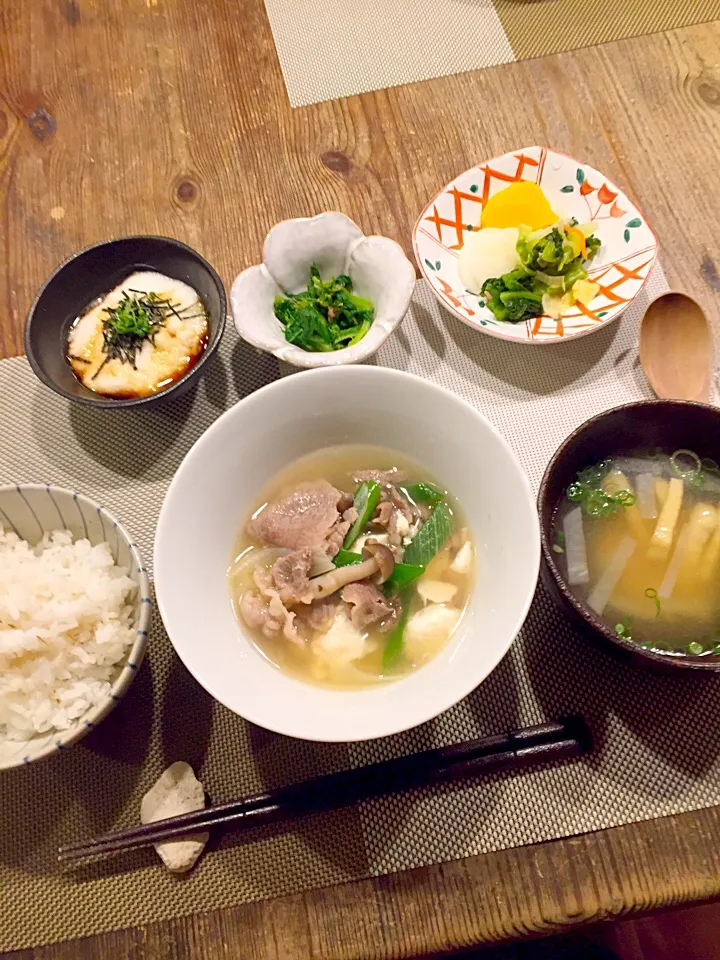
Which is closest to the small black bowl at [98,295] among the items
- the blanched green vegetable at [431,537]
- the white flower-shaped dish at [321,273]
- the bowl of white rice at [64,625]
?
the white flower-shaped dish at [321,273]

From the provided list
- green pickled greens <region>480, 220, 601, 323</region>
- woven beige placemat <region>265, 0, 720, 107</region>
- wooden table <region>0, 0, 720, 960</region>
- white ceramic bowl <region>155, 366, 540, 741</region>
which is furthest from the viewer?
woven beige placemat <region>265, 0, 720, 107</region>

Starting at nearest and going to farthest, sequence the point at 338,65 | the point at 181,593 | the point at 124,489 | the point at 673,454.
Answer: the point at 181,593 → the point at 673,454 → the point at 124,489 → the point at 338,65

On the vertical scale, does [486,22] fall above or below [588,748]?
above

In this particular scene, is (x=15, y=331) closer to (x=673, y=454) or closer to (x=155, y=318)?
(x=155, y=318)

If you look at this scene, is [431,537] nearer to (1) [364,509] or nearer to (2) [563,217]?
(1) [364,509]

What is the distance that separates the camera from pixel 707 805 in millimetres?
1092

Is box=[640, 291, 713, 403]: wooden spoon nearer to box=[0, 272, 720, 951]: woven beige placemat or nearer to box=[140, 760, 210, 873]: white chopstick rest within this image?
box=[0, 272, 720, 951]: woven beige placemat


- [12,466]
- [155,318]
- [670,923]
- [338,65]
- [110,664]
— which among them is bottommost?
[670,923]

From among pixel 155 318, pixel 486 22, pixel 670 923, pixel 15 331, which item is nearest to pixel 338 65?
pixel 486 22

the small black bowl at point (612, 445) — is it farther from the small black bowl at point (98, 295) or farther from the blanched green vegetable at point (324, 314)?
the small black bowl at point (98, 295)

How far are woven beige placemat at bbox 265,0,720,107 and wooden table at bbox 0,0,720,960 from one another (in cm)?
5

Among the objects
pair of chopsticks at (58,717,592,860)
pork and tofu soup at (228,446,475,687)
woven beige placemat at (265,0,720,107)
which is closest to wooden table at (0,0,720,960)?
woven beige placemat at (265,0,720,107)

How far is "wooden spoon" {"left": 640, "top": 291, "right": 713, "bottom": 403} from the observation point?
1404 mm

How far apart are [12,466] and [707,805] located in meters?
1.50
